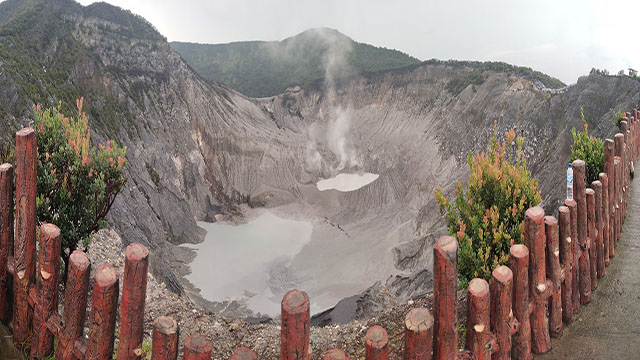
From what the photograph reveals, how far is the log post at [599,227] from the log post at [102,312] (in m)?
6.40

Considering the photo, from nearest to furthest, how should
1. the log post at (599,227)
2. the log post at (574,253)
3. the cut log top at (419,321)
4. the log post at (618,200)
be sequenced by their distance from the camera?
1. the cut log top at (419,321)
2. the log post at (574,253)
3. the log post at (599,227)
4. the log post at (618,200)

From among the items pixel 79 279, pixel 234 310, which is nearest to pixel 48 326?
pixel 79 279

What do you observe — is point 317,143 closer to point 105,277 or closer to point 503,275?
point 503,275

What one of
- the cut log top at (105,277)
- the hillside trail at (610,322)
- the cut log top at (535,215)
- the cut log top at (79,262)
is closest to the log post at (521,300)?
the cut log top at (535,215)

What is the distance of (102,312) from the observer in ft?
13.0

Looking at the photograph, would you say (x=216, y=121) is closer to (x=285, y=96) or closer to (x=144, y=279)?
(x=285, y=96)

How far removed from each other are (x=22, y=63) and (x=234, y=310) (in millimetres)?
20573

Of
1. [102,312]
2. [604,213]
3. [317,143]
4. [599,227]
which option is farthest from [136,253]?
[317,143]

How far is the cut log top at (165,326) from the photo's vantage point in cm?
360

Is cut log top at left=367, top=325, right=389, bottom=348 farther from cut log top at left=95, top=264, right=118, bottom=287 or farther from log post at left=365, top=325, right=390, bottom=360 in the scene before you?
cut log top at left=95, top=264, right=118, bottom=287

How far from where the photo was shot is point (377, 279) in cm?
2731

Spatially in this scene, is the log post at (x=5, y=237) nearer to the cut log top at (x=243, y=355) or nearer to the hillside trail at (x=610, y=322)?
the cut log top at (x=243, y=355)

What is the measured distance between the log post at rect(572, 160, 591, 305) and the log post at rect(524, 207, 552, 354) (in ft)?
3.83

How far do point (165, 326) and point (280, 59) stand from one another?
11781cm
